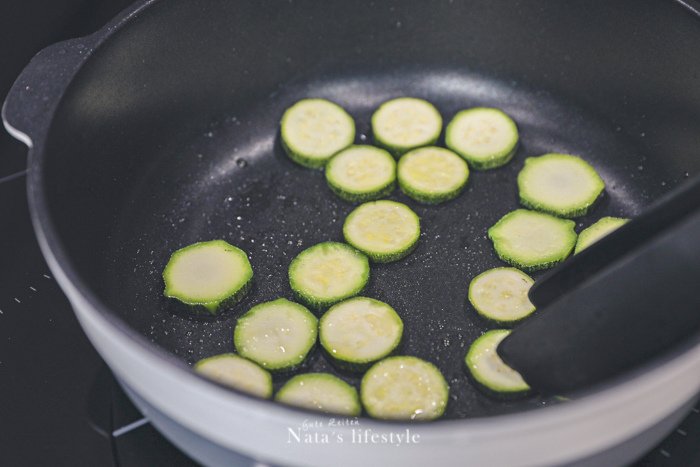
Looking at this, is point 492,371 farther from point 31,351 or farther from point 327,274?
point 31,351

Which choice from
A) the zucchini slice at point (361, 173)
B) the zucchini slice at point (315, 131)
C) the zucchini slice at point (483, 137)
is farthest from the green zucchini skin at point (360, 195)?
the zucchini slice at point (483, 137)

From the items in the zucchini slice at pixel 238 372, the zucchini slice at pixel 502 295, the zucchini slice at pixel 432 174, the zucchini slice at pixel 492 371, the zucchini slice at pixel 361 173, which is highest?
the zucchini slice at pixel 432 174

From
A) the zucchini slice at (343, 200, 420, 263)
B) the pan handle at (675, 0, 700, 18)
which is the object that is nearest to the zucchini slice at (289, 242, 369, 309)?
the zucchini slice at (343, 200, 420, 263)

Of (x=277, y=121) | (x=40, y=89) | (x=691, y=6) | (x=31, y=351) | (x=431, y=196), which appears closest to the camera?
(x=40, y=89)

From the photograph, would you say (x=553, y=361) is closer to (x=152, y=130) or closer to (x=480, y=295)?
(x=480, y=295)

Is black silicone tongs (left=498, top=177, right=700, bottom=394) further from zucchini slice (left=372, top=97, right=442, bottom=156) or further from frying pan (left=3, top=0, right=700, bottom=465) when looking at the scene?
zucchini slice (left=372, top=97, right=442, bottom=156)

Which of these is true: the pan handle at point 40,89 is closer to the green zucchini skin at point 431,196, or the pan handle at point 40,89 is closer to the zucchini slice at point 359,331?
the zucchini slice at point 359,331

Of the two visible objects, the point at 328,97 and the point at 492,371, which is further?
the point at 328,97

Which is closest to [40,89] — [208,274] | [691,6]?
[208,274]
